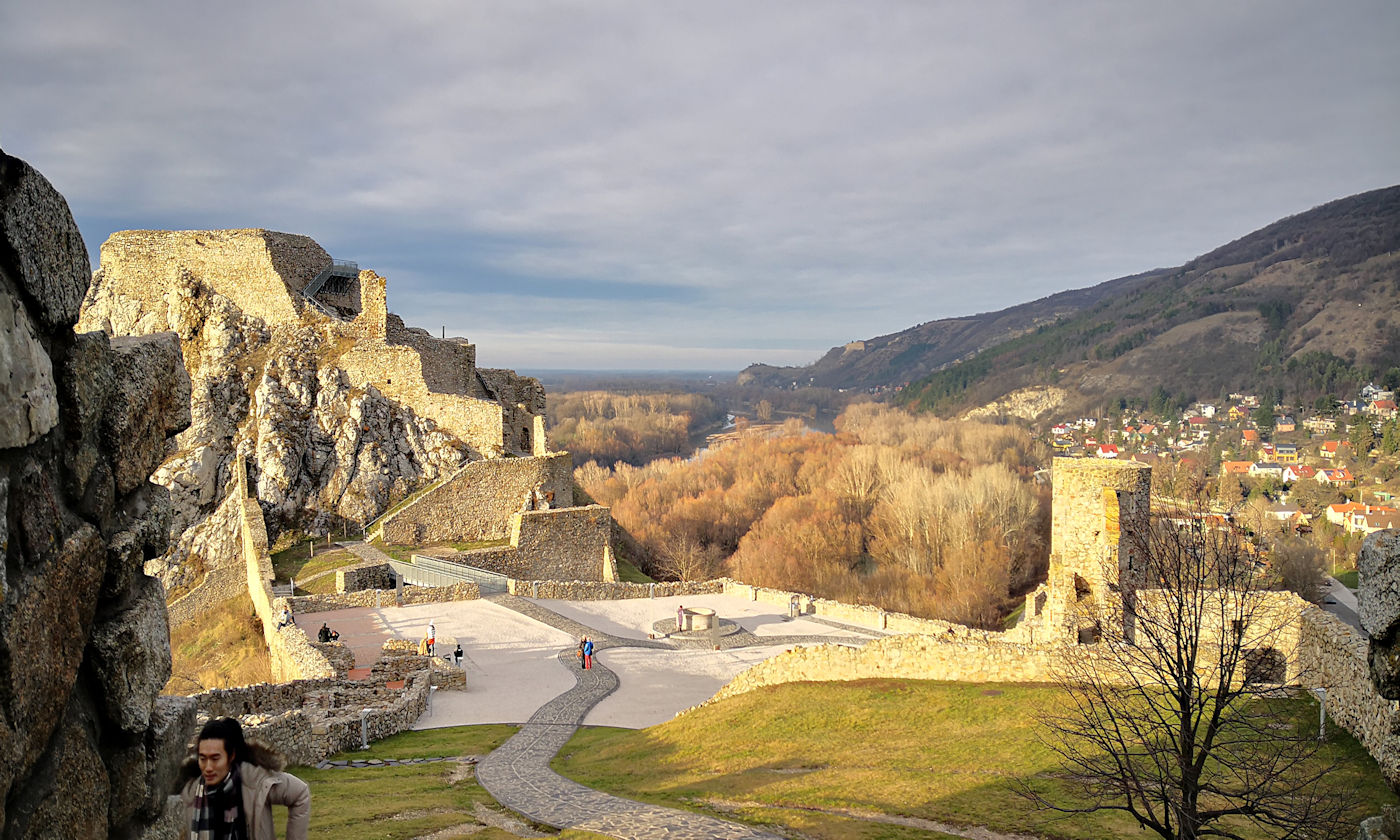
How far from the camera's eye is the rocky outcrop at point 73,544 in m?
3.30

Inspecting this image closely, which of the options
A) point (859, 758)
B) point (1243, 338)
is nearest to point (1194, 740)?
point (859, 758)

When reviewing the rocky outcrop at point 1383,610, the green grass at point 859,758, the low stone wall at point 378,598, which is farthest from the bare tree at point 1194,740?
the low stone wall at point 378,598

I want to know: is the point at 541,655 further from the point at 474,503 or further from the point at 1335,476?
the point at 1335,476

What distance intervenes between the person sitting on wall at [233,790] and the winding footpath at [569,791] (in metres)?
4.88

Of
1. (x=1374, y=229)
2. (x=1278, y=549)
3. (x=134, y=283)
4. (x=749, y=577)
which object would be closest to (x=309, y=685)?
(x=134, y=283)

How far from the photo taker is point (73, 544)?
3695 millimetres

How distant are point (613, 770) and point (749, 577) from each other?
36.9m

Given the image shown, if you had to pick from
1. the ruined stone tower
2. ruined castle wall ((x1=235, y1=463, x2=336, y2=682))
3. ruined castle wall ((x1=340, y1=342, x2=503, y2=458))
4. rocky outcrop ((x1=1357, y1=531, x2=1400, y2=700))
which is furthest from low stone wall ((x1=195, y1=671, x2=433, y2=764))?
ruined castle wall ((x1=340, y1=342, x2=503, y2=458))

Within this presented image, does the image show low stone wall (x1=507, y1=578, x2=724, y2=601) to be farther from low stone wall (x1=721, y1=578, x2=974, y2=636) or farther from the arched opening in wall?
the arched opening in wall

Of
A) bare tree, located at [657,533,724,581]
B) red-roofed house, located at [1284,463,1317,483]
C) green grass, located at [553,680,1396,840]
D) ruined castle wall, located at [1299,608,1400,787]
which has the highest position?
ruined castle wall, located at [1299,608,1400,787]

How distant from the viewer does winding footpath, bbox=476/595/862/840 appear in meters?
9.17

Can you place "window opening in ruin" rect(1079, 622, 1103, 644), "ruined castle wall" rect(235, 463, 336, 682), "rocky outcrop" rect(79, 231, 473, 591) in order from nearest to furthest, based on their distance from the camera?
"ruined castle wall" rect(235, 463, 336, 682)
"window opening in ruin" rect(1079, 622, 1103, 644)
"rocky outcrop" rect(79, 231, 473, 591)

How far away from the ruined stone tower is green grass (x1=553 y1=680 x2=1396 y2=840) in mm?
4014

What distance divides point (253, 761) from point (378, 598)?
20442 millimetres
